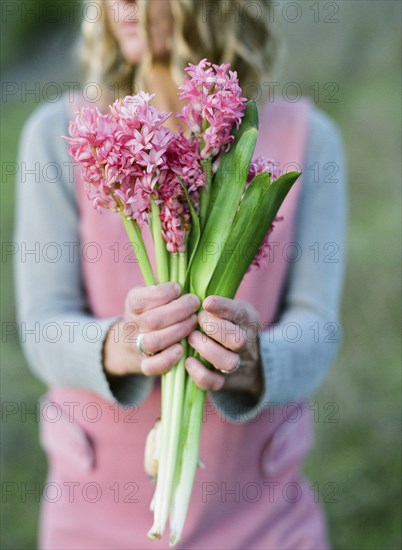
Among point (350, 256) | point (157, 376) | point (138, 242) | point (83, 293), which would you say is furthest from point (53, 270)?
A: point (350, 256)

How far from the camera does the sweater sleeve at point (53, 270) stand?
1254 mm

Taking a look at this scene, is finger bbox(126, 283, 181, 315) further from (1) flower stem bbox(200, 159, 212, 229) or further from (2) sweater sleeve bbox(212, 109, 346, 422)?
(2) sweater sleeve bbox(212, 109, 346, 422)

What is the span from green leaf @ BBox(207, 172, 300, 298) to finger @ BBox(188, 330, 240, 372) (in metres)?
0.06

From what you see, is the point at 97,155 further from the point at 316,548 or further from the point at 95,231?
the point at 316,548

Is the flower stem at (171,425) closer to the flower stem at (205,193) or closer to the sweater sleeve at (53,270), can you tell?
the flower stem at (205,193)

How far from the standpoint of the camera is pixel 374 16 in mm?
4480

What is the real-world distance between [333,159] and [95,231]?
47 centimetres

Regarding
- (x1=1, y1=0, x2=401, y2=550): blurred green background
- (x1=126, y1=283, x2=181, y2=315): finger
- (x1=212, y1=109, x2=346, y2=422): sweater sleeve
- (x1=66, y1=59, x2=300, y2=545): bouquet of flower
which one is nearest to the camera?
(x1=66, y1=59, x2=300, y2=545): bouquet of flower

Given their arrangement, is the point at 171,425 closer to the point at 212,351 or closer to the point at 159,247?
the point at 212,351

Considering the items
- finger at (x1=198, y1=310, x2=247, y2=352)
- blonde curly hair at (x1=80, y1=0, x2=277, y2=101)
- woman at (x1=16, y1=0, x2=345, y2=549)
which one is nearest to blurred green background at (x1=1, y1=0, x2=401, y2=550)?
blonde curly hair at (x1=80, y1=0, x2=277, y2=101)

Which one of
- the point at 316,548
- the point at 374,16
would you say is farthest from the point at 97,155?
the point at 374,16

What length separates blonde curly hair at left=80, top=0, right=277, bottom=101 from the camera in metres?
1.35

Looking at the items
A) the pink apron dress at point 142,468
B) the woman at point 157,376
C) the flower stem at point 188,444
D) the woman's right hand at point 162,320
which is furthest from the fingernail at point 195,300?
the pink apron dress at point 142,468

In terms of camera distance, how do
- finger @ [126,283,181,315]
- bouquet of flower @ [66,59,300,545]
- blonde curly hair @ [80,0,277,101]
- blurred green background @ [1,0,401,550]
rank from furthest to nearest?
blurred green background @ [1,0,401,550], blonde curly hair @ [80,0,277,101], finger @ [126,283,181,315], bouquet of flower @ [66,59,300,545]
